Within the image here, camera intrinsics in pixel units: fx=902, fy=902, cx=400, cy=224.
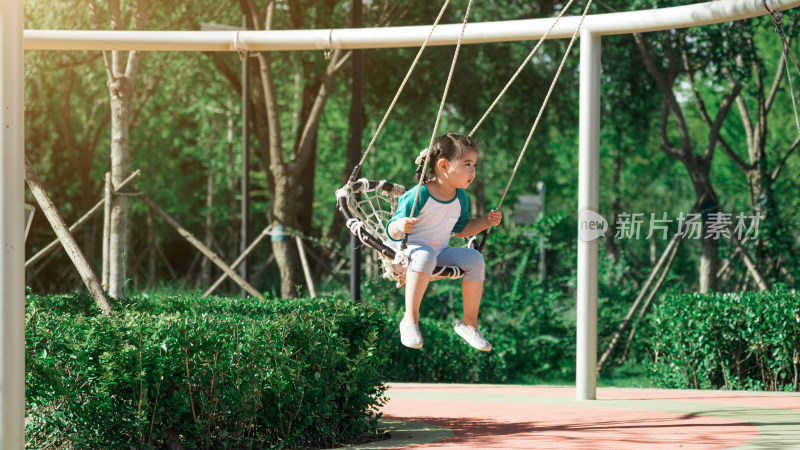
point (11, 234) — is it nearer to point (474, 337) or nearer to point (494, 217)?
point (474, 337)

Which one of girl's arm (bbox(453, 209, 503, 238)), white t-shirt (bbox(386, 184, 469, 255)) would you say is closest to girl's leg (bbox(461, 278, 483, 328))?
white t-shirt (bbox(386, 184, 469, 255))

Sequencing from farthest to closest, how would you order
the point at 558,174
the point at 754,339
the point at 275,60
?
the point at 558,174 < the point at 275,60 < the point at 754,339

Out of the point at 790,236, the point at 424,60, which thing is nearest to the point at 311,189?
the point at 424,60

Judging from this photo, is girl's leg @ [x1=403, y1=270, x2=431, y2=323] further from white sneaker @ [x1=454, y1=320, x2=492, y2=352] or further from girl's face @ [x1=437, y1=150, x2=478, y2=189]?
girl's face @ [x1=437, y1=150, x2=478, y2=189]

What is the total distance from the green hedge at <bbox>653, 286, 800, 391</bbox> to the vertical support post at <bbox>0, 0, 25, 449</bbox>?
8518mm

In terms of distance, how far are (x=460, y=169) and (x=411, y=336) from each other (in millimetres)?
1239

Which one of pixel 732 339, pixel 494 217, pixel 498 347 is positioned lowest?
pixel 498 347

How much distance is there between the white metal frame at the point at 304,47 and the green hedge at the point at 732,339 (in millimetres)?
2750

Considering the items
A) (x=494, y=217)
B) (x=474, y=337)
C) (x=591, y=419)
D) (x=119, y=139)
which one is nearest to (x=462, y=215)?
(x=494, y=217)

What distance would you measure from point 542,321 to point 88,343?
384 inches

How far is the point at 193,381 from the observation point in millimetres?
6961

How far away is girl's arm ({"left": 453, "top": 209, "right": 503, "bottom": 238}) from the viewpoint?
683 centimetres

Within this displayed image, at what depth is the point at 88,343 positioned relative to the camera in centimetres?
682

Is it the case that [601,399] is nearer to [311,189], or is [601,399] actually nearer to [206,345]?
[206,345]
